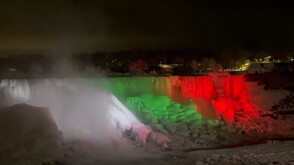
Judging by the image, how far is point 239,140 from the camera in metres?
18.5

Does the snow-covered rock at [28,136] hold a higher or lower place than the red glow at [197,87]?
lower

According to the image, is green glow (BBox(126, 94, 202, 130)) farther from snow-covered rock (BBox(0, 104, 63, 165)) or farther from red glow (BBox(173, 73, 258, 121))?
snow-covered rock (BBox(0, 104, 63, 165))

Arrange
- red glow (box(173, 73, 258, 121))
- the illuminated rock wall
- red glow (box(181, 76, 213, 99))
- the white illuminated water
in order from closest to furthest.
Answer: the white illuminated water → the illuminated rock wall → red glow (box(173, 73, 258, 121)) → red glow (box(181, 76, 213, 99))

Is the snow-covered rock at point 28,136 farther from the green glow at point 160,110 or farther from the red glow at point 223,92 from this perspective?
the red glow at point 223,92

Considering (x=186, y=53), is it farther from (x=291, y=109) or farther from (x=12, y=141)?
(x=12, y=141)

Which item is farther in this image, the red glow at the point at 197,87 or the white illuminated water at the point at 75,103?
the red glow at the point at 197,87

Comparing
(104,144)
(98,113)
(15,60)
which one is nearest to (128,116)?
(98,113)

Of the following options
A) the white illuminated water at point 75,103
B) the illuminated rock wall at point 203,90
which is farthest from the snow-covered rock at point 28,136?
the illuminated rock wall at point 203,90

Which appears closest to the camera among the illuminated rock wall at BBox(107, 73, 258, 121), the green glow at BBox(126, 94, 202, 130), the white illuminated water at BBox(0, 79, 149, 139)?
the white illuminated water at BBox(0, 79, 149, 139)

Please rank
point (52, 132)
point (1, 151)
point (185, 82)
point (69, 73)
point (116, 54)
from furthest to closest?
1. point (116, 54)
2. point (185, 82)
3. point (69, 73)
4. point (52, 132)
5. point (1, 151)

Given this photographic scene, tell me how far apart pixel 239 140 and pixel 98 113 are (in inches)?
245

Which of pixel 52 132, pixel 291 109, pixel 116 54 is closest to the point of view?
pixel 52 132

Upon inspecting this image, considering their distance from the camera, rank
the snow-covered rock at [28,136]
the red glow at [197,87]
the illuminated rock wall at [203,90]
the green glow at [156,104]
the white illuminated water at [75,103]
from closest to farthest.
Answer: the snow-covered rock at [28,136]
the white illuminated water at [75,103]
the green glow at [156,104]
the illuminated rock wall at [203,90]
the red glow at [197,87]

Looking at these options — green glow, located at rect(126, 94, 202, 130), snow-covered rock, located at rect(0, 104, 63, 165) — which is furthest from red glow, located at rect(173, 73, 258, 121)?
snow-covered rock, located at rect(0, 104, 63, 165)
